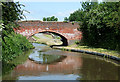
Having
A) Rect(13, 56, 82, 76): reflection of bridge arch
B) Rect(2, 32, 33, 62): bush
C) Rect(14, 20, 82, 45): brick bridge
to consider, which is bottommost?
Rect(13, 56, 82, 76): reflection of bridge arch

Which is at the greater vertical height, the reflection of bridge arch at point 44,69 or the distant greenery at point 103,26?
the distant greenery at point 103,26

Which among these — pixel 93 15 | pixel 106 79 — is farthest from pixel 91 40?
pixel 106 79

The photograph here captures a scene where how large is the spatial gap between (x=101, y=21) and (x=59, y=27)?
298 inches

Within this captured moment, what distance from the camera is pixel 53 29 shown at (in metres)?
28.8

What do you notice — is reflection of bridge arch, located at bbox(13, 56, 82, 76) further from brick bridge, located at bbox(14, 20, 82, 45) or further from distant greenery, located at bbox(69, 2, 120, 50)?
brick bridge, located at bbox(14, 20, 82, 45)

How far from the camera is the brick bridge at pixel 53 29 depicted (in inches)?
1094

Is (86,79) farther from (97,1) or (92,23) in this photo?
(97,1)

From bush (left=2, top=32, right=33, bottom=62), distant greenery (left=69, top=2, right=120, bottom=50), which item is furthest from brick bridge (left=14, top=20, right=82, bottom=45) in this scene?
bush (left=2, top=32, right=33, bottom=62)

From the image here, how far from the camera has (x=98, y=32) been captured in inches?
990

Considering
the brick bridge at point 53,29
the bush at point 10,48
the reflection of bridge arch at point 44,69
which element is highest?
the brick bridge at point 53,29

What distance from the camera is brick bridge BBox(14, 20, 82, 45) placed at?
27797 millimetres

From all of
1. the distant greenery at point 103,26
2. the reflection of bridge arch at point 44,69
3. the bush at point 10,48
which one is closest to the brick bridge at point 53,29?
the distant greenery at point 103,26

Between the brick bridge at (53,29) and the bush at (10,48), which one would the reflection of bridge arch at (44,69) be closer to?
the bush at (10,48)

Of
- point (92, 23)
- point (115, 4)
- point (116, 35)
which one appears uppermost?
point (115, 4)
